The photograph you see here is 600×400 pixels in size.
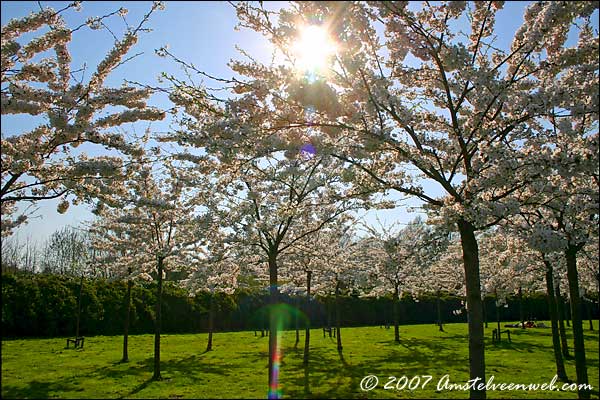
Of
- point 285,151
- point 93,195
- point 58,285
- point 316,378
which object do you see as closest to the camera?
point 285,151

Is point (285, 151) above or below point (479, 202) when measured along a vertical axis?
above

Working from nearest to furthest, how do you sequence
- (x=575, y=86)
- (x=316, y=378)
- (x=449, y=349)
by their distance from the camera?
1. (x=575, y=86)
2. (x=316, y=378)
3. (x=449, y=349)

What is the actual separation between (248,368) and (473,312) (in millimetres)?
11308

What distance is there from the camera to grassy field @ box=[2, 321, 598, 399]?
11788mm

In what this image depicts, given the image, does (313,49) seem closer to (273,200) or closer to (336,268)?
(273,200)

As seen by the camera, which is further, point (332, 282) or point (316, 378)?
point (332, 282)

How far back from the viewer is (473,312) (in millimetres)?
6973

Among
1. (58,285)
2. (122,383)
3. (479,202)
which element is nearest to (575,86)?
(479,202)

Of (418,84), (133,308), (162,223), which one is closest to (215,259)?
(162,223)

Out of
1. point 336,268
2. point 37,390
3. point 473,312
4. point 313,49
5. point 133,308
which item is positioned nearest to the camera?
point 313,49

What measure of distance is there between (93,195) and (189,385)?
7186mm

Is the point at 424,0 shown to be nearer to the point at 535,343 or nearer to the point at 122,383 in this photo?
the point at 122,383

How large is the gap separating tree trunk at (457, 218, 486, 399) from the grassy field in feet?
17.4

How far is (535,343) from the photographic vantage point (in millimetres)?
24250
